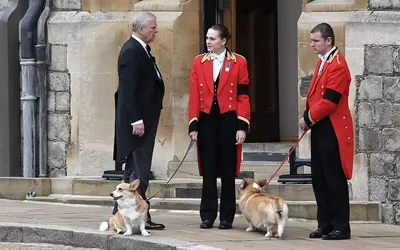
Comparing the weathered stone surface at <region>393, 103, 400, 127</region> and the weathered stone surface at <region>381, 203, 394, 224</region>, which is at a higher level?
the weathered stone surface at <region>393, 103, 400, 127</region>

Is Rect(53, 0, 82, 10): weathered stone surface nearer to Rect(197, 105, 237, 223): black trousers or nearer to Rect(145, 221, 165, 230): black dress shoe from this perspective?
Rect(197, 105, 237, 223): black trousers

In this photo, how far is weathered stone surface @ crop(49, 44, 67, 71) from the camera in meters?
14.5

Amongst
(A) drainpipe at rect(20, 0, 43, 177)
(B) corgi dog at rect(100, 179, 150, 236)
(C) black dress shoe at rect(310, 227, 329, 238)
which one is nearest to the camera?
(B) corgi dog at rect(100, 179, 150, 236)

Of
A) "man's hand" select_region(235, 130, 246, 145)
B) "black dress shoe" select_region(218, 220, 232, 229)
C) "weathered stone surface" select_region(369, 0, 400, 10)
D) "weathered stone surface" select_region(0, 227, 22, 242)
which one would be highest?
"weathered stone surface" select_region(369, 0, 400, 10)

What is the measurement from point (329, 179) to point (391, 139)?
1921 mm

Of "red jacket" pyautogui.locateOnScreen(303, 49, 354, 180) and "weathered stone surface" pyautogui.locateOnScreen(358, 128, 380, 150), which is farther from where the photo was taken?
"weathered stone surface" pyautogui.locateOnScreen(358, 128, 380, 150)

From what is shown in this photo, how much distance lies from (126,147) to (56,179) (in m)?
3.45

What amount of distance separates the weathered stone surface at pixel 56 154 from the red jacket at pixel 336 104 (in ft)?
15.1

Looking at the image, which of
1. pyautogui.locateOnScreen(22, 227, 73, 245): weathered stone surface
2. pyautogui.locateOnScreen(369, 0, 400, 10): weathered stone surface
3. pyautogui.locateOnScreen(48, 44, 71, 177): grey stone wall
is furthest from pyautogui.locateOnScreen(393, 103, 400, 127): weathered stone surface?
pyautogui.locateOnScreen(48, 44, 71, 177): grey stone wall

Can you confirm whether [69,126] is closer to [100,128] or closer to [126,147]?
[100,128]

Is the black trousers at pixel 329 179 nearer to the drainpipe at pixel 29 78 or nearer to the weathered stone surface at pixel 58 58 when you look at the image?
the weathered stone surface at pixel 58 58

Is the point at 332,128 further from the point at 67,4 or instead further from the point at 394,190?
the point at 67,4

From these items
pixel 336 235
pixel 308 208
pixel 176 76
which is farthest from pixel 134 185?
pixel 176 76

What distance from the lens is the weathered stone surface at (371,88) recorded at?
12.6 meters
